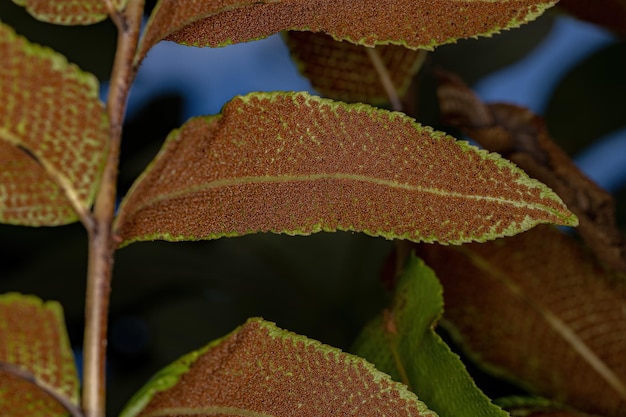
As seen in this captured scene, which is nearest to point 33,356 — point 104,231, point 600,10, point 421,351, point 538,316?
point 104,231

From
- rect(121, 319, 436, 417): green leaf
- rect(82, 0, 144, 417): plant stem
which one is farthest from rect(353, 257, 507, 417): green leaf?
rect(82, 0, 144, 417): plant stem

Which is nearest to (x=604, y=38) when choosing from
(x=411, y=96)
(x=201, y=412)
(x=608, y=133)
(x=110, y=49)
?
(x=608, y=133)

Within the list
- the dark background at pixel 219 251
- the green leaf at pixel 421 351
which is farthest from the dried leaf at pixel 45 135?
the dark background at pixel 219 251

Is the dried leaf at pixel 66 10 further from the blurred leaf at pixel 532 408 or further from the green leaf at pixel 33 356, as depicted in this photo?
the blurred leaf at pixel 532 408

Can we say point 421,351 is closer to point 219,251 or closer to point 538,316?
point 538,316

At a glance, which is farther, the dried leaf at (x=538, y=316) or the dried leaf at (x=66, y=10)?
the dried leaf at (x=538, y=316)

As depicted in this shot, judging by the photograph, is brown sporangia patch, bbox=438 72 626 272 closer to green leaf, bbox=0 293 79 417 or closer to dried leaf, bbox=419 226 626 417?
dried leaf, bbox=419 226 626 417

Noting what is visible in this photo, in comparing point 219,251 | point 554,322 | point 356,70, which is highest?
point 356,70
